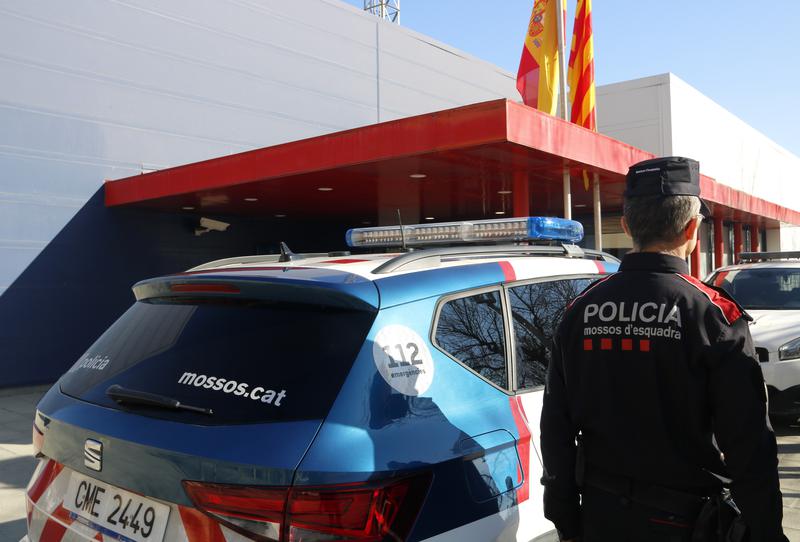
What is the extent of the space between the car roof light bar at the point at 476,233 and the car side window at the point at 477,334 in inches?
33.5

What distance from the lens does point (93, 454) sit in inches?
80.7

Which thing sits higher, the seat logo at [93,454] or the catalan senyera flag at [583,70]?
the catalan senyera flag at [583,70]

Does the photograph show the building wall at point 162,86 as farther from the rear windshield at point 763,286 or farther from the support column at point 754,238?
the support column at point 754,238

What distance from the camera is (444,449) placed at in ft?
6.16

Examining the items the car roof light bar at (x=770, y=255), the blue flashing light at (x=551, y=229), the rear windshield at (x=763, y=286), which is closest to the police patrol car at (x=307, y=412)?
the blue flashing light at (x=551, y=229)

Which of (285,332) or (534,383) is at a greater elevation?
(285,332)

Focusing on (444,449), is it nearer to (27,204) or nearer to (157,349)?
(157,349)

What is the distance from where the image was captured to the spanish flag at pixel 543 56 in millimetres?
10875

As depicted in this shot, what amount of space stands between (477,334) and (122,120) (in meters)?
11.7

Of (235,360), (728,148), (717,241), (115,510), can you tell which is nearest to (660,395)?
(235,360)

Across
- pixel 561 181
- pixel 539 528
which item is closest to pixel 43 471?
pixel 539 528

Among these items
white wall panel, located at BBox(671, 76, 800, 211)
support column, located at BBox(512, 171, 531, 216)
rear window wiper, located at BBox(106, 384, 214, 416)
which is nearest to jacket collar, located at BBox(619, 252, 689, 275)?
rear window wiper, located at BBox(106, 384, 214, 416)

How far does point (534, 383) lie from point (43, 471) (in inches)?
70.4

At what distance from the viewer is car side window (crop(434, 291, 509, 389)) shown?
216cm
